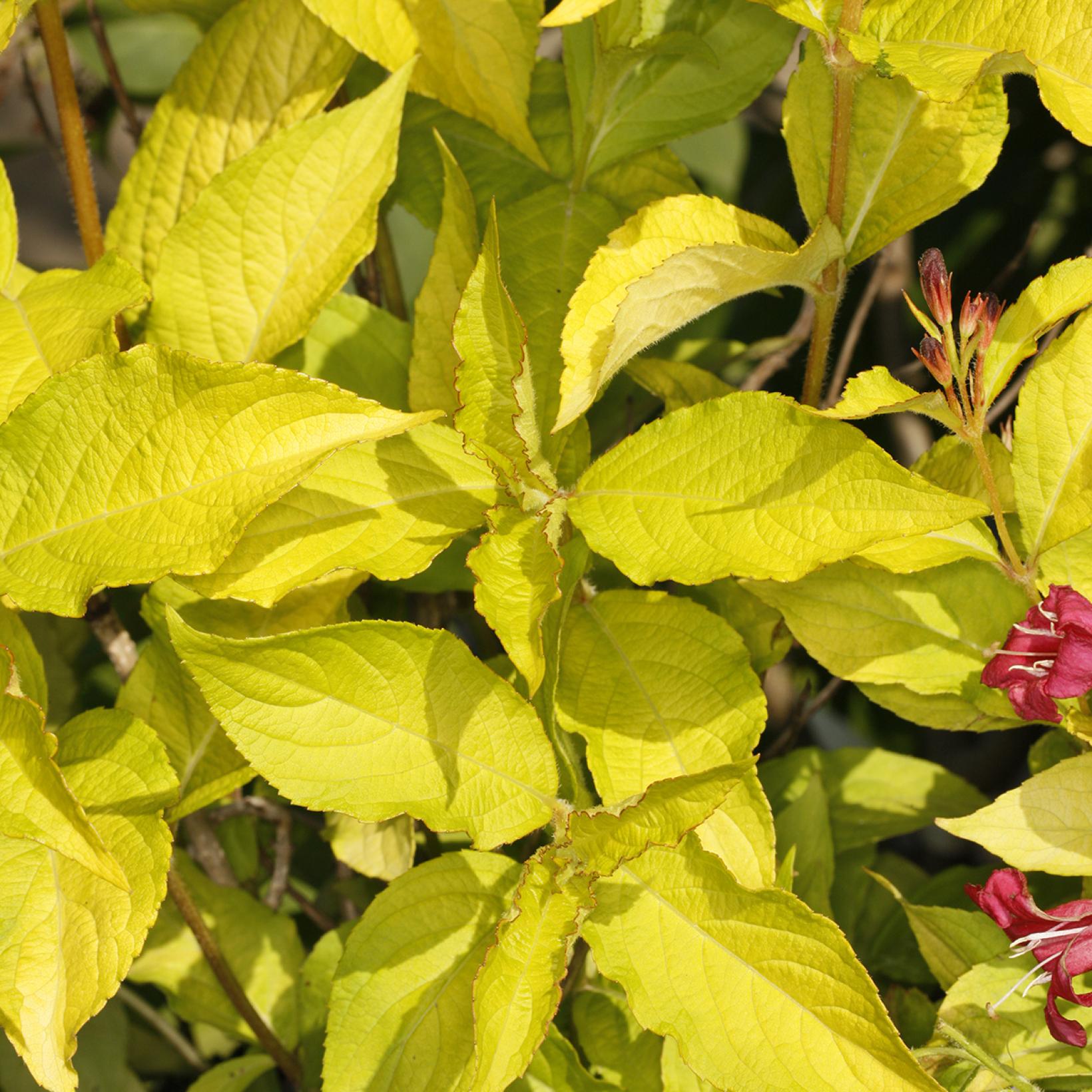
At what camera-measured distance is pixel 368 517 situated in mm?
590

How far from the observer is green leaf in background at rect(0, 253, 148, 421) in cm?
61

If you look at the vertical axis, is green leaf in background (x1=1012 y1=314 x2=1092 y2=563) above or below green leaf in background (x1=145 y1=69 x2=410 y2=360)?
below

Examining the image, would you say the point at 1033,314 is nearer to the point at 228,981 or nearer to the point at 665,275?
the point at 665,275

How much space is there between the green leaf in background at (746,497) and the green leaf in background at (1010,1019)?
11.3 inches

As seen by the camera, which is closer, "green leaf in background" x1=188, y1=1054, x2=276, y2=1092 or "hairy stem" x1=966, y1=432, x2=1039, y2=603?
"hairy stem" x1=966, y1=432, x2=1039, y2=603

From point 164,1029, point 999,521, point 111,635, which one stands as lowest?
point 164,1029

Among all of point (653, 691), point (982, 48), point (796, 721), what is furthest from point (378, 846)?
point (982, 48)

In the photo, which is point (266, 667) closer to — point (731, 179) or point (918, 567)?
point (918, 567)

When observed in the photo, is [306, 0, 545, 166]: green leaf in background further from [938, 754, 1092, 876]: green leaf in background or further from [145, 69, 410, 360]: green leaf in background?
[938, 754, 1092, 876]: green leaf in background

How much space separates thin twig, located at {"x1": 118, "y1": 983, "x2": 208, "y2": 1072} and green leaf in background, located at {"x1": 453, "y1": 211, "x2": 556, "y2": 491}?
57 centimetres

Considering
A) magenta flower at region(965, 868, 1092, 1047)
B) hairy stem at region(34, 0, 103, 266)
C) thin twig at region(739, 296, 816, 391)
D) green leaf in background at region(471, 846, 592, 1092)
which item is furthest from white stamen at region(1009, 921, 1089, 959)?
hairy stem at region(34, 0, 103, 266)

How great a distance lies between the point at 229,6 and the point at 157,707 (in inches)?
18.0

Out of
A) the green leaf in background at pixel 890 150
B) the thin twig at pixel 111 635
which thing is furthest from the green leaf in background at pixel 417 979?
the green leaf in background at pixel 890 150

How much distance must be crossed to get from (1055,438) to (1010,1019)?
32 centimetres
